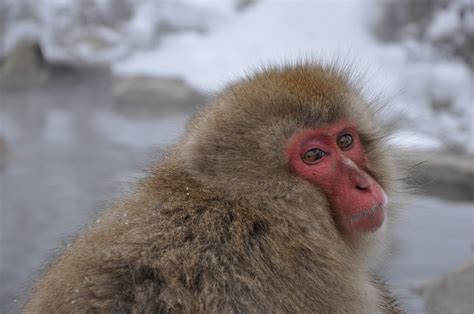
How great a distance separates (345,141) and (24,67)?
7299mm

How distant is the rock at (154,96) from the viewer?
7.60 m

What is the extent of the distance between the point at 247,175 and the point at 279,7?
7.87 metres

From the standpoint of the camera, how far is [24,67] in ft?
29.0

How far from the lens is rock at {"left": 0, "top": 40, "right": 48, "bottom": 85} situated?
28.7ft

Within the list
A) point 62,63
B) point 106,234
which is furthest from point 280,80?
point 62,63

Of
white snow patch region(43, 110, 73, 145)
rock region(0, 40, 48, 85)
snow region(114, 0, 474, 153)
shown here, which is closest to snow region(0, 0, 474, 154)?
snow region(114, 0, 474, 153)

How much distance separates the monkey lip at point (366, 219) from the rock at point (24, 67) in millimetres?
7246

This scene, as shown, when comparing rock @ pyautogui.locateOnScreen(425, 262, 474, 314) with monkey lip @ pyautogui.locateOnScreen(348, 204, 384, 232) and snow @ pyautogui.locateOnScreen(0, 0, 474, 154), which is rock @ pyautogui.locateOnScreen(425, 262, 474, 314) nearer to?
monkey lip @ pyautogui.locateOnScreen(348, 204, 384, 232)

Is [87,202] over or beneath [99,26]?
over

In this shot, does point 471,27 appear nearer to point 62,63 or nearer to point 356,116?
point 62,63

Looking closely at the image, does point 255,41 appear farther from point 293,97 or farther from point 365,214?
point 365,214

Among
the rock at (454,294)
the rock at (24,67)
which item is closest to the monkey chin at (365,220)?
the rock at (454,294)

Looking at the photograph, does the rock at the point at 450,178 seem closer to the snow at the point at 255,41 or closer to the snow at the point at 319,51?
the snow at the point at 319,51

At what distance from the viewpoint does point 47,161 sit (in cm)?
612
